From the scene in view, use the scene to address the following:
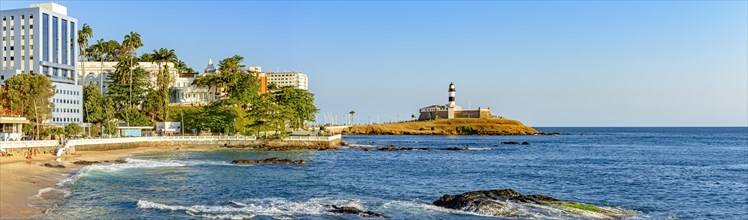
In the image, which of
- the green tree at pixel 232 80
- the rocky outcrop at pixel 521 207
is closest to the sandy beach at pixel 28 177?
the rocky outcrop at pixel 521 207

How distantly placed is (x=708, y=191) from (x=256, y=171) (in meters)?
37.7

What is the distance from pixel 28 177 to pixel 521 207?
34127 mm

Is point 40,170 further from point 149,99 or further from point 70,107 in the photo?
point 149,99

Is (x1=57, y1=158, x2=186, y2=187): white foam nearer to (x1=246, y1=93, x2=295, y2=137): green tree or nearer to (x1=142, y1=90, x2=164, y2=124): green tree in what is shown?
(x1=246, y1=93, x2=295, y2=137): green tree

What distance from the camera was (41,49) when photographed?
111 meters

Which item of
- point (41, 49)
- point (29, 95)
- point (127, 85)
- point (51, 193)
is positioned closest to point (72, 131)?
point (29, 95)

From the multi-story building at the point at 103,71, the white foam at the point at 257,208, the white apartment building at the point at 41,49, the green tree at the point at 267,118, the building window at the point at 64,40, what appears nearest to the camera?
the white foam at the point at 257,208

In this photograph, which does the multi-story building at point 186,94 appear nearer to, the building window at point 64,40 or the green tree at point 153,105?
the green tree at point 153,105

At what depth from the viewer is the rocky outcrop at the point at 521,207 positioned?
103ft

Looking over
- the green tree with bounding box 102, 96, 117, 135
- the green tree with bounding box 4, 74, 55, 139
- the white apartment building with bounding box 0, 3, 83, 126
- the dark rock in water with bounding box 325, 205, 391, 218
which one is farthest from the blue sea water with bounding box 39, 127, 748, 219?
the white apartment building with bounding box 0, 3, 83, 126

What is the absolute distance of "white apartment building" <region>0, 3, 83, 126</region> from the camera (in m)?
109

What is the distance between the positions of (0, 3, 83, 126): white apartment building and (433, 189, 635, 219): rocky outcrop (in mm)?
93860

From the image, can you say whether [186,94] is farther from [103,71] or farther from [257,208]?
A: [257,208]

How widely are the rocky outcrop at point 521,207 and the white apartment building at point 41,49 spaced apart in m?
93.9
